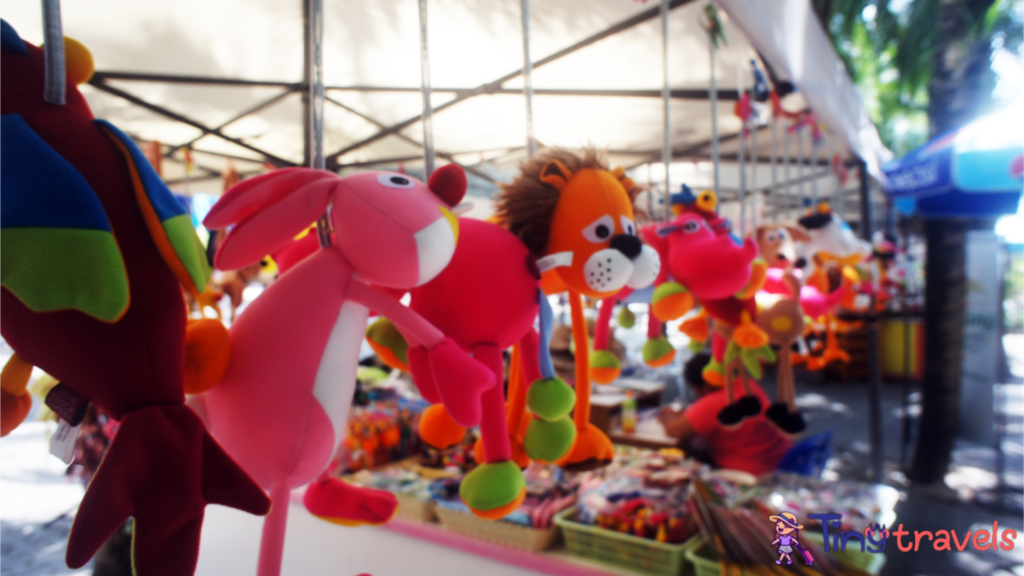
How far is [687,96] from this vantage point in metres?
2.88

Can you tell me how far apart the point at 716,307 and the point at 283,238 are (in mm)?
1005

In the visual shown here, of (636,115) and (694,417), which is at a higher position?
(636,115)

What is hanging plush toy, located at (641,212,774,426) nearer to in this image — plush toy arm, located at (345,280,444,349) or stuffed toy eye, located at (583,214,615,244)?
stuffed toy eye, located at (583,214,615,244)

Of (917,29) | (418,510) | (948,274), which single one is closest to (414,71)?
(418,510)

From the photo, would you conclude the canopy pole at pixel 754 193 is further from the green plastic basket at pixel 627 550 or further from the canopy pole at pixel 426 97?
the canopy pole at pixel 426 97

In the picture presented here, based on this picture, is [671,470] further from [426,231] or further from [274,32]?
[274,32]

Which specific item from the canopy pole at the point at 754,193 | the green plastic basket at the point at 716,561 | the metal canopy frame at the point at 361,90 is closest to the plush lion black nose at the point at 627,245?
the green plastic basket at the point at 716,561

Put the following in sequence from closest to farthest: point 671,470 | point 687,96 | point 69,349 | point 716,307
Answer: point 69,349 < point 716,307 < point 671,470 < point 687,96

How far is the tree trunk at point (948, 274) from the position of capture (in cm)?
301

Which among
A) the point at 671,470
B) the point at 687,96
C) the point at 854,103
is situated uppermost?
the point at 687,96

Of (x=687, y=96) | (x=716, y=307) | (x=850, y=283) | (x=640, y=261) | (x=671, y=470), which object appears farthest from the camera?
Result: (x=687, y=96)

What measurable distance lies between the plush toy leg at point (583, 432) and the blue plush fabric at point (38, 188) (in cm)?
48

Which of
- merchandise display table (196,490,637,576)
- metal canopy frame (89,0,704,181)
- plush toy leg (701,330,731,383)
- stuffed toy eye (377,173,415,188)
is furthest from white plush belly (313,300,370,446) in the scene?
metal canopy frame (89,0,704,181)

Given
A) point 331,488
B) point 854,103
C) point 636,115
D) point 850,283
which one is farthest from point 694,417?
point 331,488
